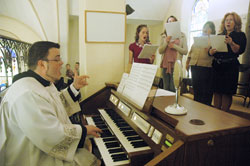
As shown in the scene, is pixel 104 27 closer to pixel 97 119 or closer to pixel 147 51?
pixel 147 51

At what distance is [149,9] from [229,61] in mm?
6150

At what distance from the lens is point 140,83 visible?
1.53 m

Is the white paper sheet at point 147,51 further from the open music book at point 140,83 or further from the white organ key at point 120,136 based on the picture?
the white organ key at point 120,136

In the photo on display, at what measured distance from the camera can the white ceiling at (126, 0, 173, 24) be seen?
25.0 feet

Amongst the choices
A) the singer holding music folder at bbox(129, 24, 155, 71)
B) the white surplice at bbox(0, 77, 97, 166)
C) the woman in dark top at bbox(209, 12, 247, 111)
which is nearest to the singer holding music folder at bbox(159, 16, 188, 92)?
the singer holding music folder at bbox(129, 24, 155, 71)

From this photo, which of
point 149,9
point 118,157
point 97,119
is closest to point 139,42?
point 97,119

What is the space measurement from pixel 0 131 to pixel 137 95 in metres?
1.01

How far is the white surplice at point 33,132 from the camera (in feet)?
4.06

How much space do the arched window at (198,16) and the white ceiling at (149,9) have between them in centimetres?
136

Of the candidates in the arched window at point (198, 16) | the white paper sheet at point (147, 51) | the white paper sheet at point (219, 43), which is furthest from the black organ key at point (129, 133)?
the arched window at point (198, 16)

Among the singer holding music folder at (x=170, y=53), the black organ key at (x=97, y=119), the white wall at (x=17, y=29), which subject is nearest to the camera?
the black organ key at (x=97, y=119)

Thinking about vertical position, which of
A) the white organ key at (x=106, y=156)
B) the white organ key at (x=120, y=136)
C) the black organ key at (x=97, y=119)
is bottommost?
the white organ key at (x=106, y=156)

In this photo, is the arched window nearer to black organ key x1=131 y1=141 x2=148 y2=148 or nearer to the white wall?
black organ key x1=131 y1=141 x2=148 y2=148

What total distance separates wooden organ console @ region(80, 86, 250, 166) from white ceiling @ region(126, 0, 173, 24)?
677cm
